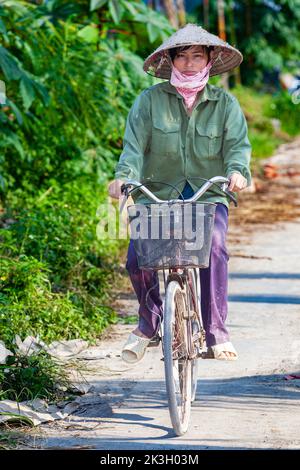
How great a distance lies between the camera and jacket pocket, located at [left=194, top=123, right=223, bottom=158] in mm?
5273

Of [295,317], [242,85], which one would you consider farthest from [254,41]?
[295,317]

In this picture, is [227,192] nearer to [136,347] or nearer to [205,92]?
[205,92]

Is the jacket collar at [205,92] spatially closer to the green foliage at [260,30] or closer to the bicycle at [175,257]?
the bicycle at [175,257]

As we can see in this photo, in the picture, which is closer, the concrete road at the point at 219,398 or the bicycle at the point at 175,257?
the bicycle at the point at 175,257

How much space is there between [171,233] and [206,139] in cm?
73

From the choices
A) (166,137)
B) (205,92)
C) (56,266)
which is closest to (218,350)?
(166,137)

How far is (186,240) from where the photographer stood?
4762 millimetres

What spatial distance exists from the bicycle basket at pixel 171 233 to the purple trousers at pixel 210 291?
35 centimetres

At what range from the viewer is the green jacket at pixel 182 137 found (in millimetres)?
5266

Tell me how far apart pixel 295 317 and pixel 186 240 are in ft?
9.33

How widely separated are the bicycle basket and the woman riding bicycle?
40cm

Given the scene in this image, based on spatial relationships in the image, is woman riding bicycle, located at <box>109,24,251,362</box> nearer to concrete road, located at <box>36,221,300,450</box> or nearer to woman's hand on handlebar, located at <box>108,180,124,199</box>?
woman's hand on handlebar, located at <box>108,180,124,199</box>

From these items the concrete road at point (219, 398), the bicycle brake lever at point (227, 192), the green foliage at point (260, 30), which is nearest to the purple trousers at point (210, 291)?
the bicycle brake lever at point (227, 192)

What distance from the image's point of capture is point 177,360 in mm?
5035
